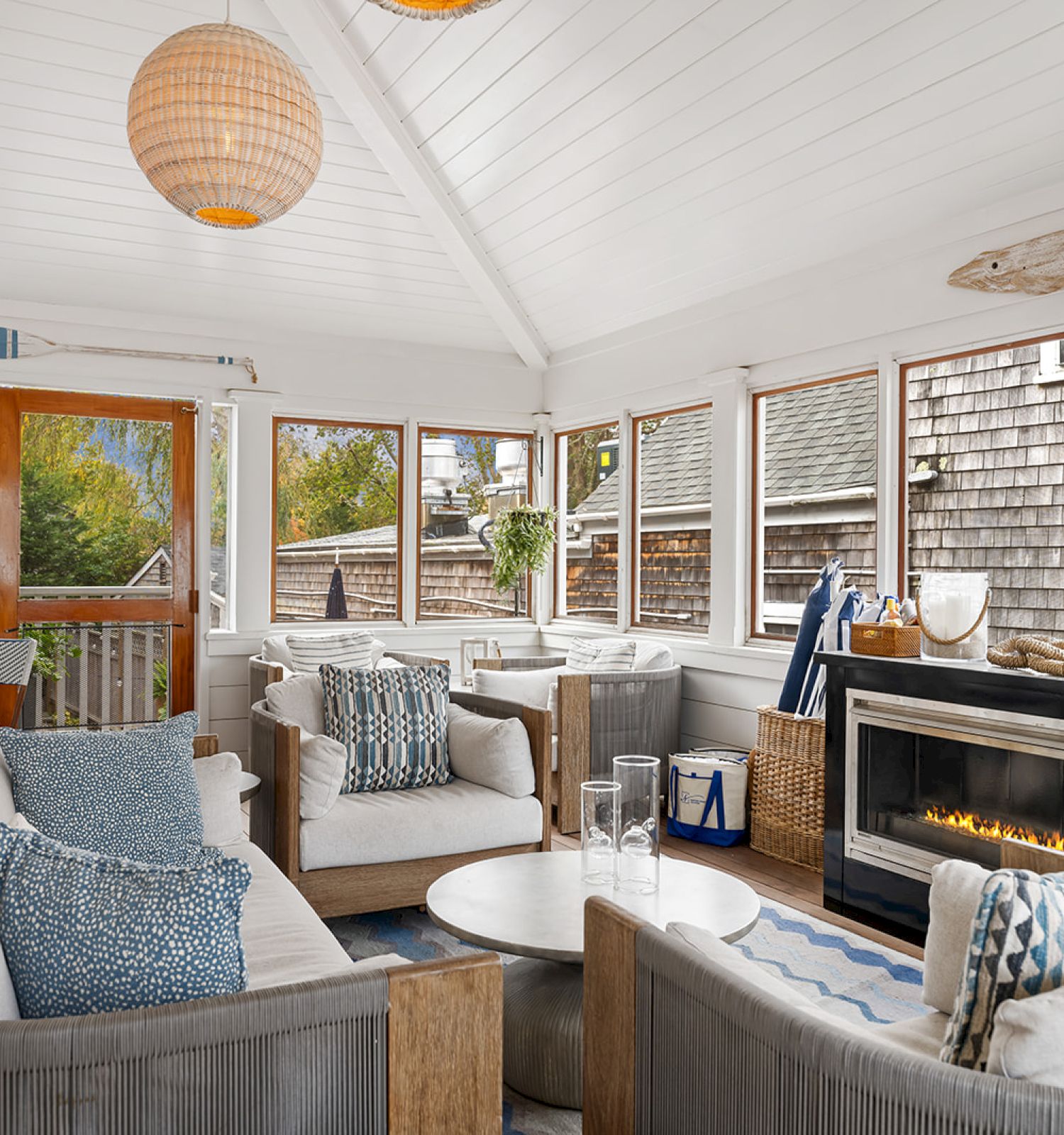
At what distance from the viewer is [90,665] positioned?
5.25 metres

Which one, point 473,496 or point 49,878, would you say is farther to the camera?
point 473,496

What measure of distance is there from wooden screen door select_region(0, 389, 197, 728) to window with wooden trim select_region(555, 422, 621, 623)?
2263 mm

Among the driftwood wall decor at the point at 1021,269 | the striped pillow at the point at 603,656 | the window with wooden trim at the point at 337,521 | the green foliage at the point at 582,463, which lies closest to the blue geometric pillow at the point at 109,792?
the striped pillow at the point at 603,656

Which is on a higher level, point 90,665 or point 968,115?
point 968,115

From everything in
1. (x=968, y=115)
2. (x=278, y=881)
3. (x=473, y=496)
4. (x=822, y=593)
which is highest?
(x=968, y=115)

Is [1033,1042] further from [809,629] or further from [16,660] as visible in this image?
[16,660]

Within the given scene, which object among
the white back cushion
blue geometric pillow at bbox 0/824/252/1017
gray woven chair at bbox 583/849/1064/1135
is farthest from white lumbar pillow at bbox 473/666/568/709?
blue geometric pillow at bbox 0/824/252/1017

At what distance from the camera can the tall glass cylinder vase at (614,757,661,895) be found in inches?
92.5

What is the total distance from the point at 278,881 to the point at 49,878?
127cm

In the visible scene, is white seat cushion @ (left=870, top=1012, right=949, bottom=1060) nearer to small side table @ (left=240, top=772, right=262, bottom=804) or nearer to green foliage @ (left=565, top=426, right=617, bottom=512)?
small side table @ (left=240, top=772, right=262, bottom=804)

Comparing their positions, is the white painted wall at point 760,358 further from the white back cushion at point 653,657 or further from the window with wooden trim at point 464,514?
the window with wooden trim at point 464,514

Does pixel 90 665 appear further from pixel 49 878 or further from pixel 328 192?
pixel 49 878

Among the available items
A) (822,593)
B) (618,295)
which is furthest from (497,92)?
(822,593)

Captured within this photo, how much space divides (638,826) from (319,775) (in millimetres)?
1225
